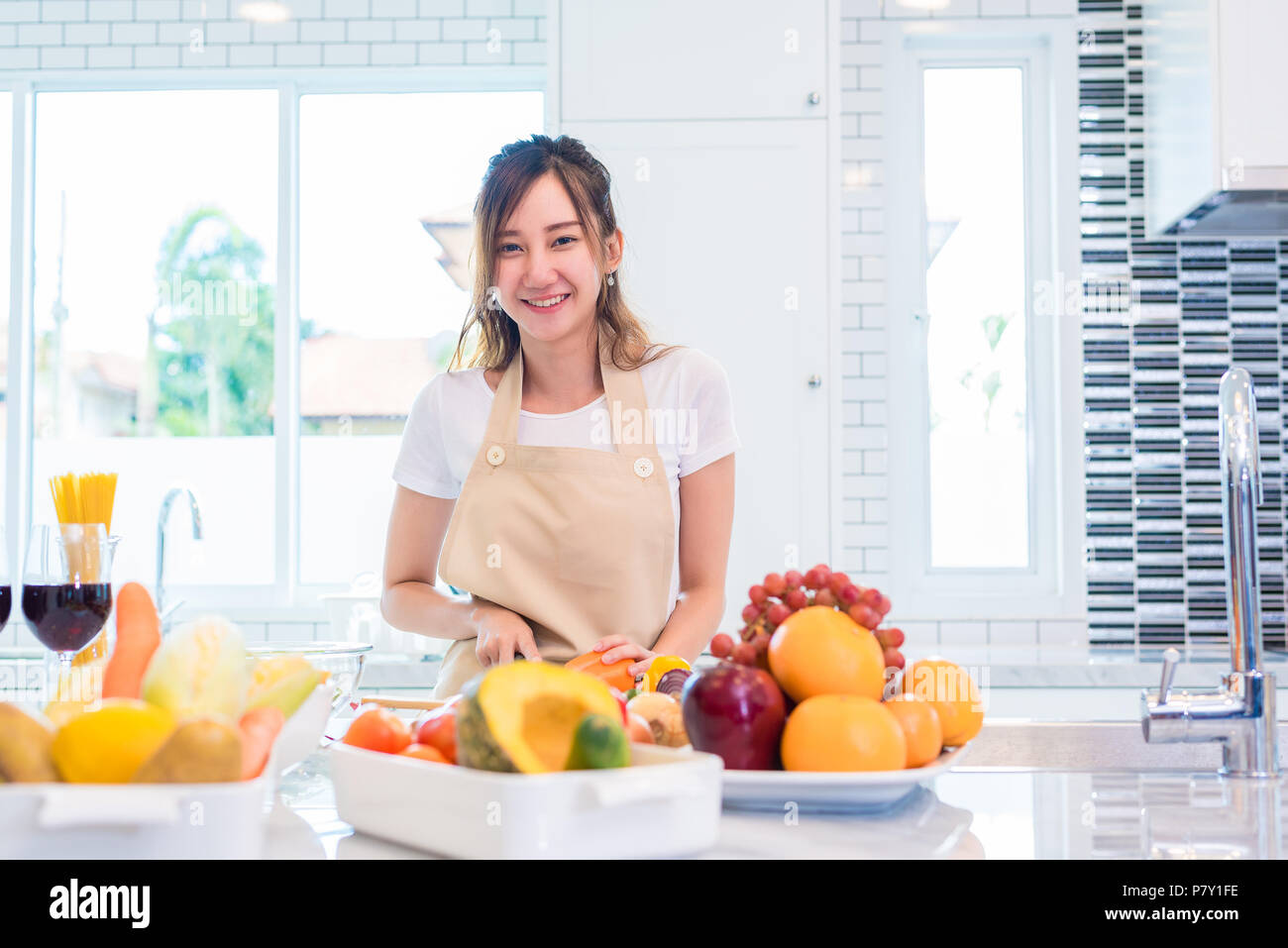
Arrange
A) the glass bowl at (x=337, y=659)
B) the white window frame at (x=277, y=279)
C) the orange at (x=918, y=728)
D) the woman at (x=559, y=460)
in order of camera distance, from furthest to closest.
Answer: the white window frame at (x=277, y=279), the woman at (x=559, y=460), the glass bowl at (x=337, y=659), the orange at (x=918, y=728)

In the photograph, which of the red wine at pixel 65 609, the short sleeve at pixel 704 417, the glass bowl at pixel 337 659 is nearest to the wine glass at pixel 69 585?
the red wine at pixel 65 609

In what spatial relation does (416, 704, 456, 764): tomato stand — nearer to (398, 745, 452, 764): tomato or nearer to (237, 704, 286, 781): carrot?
(398, 745, 452, 764): tomato

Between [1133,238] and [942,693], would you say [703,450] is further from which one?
[1133,238]

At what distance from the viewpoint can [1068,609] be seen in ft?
10.6

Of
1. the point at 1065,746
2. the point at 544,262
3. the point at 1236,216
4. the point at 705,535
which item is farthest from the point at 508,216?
the point at 1236,216

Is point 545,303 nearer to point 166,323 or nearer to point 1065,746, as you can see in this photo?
point 1065,746

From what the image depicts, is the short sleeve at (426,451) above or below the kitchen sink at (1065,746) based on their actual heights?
above

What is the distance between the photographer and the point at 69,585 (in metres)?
1.05

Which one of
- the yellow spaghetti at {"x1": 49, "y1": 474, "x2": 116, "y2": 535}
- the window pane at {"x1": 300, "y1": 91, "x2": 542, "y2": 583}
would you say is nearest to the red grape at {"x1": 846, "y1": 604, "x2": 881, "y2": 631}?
the yellow spaghetti at {"x1": 49, "y1": 474, "x2": 116, "y2": 535}

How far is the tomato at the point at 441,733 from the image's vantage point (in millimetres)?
767

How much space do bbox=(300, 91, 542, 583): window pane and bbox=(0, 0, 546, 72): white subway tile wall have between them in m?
0.15

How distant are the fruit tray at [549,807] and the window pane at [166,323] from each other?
2968mm

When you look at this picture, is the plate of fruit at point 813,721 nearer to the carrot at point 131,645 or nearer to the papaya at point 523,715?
the papaya at point 523,715

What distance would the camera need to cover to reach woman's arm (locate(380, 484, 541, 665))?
1.58 m
